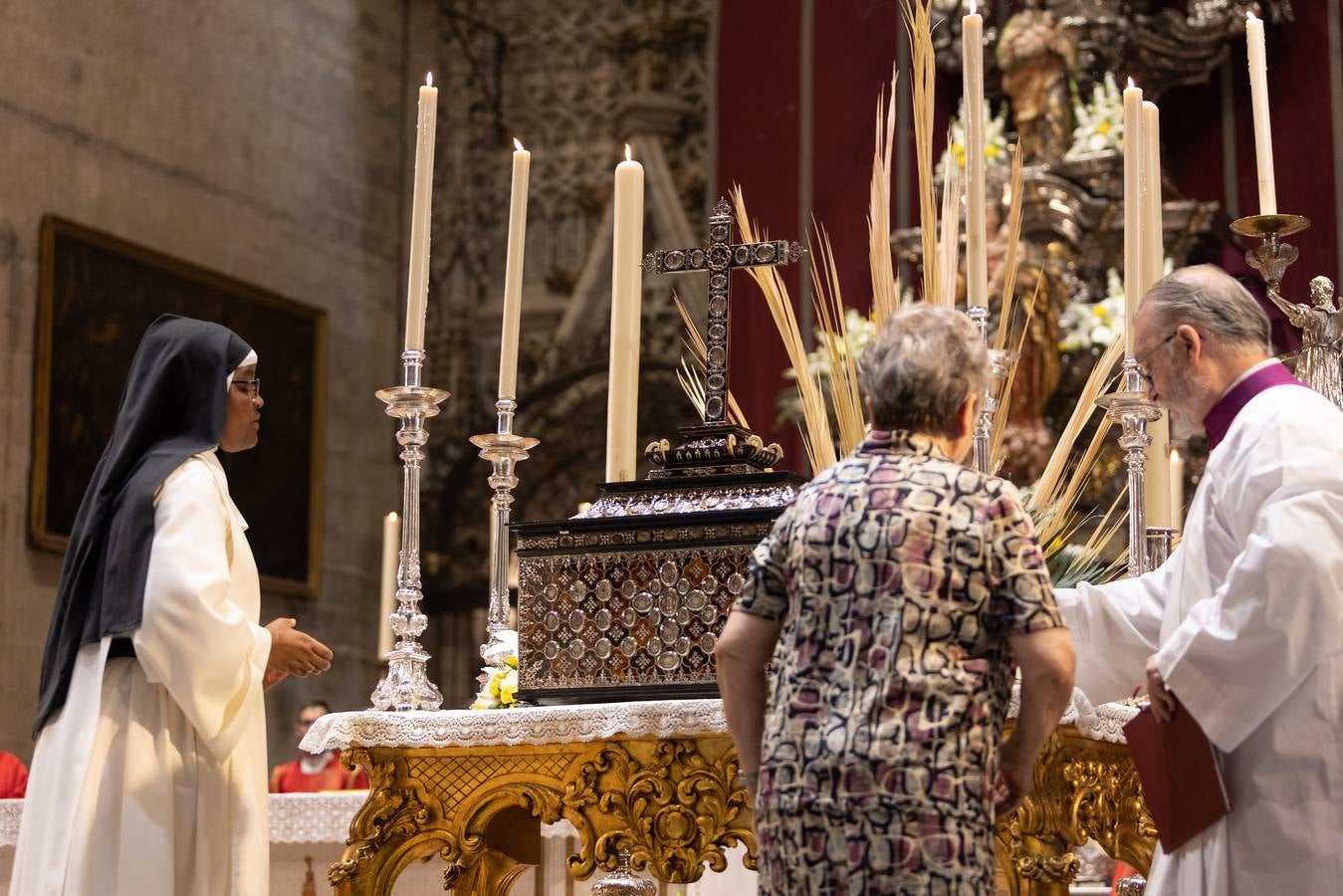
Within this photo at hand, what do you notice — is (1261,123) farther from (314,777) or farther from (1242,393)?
(314,777)

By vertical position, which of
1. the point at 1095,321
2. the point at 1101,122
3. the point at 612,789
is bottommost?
the point at 612,789

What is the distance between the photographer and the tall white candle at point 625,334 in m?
3.61

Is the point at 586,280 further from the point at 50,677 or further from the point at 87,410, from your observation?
the point at 50,677

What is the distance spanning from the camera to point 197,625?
333 cm

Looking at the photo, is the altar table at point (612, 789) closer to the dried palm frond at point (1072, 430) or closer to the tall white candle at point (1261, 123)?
the dried palm frond at point (1072, 430)

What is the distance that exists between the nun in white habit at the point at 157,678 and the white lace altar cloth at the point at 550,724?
19cm

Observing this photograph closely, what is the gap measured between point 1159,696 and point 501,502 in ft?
4.92

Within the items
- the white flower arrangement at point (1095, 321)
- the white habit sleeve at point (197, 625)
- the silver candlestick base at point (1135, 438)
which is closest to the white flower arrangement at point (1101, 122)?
the white flower arrangement at point (1095, 321)

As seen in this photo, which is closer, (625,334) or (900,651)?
(900,651)

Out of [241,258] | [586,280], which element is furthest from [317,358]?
[586,280]

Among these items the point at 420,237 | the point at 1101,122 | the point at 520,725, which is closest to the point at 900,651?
the point at 520,725

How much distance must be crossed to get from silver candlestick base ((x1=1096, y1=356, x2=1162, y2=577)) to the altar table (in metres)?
0.32

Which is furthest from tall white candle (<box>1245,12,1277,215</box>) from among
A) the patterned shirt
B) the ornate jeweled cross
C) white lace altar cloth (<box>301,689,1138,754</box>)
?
the patterned shirt

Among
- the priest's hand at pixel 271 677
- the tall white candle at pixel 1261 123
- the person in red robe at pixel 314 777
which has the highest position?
the tall white candle at pixel 1261 123
